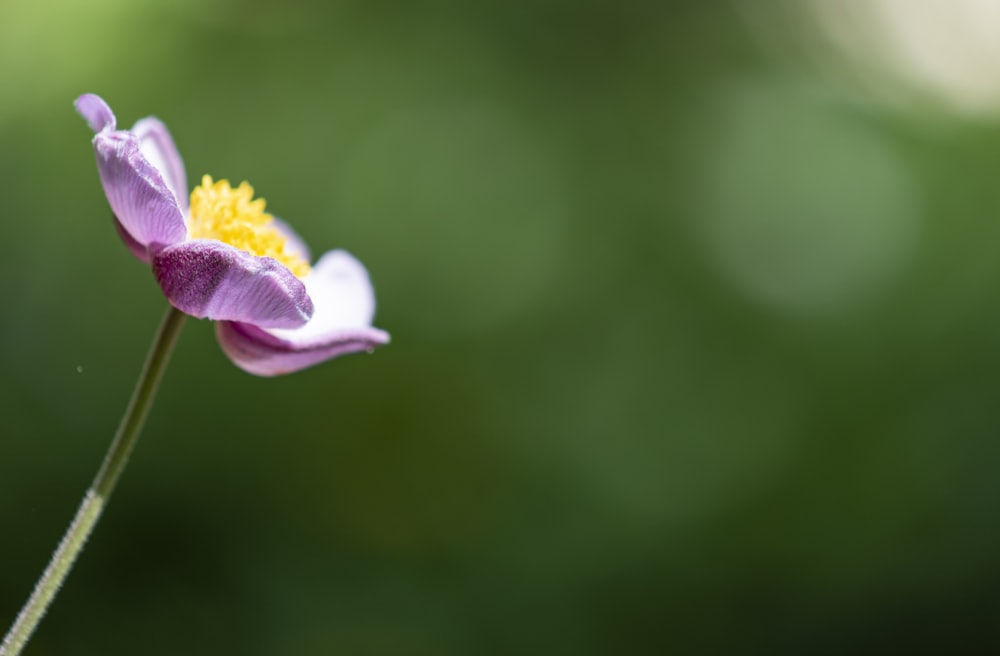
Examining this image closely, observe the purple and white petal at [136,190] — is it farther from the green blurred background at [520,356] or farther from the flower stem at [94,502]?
the green blurred background at [520,356]

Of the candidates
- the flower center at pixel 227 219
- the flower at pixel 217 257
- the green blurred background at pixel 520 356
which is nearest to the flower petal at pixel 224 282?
the flower at pixel 217 257

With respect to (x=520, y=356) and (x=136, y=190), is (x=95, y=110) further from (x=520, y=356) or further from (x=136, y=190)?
(x=520, y=356)

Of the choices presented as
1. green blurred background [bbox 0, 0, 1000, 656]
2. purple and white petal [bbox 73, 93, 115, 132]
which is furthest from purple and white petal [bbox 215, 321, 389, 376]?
green blurred background [bbox 0, 0, 1000, 656]

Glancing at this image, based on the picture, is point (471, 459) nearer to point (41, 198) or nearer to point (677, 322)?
point (677, 322)

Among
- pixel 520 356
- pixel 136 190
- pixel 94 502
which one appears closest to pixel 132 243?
pixel 136 190

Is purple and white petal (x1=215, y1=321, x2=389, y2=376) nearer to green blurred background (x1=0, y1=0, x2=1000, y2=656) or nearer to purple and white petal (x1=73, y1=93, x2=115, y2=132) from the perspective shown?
purple and white petal (x1=73, y1=93, x2=115, y2=132)
